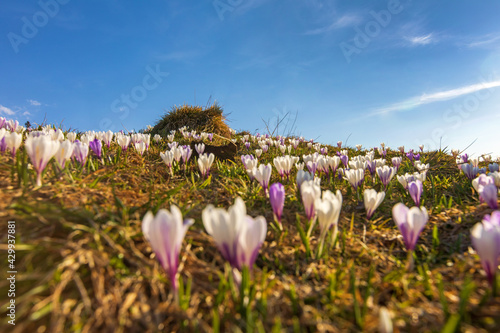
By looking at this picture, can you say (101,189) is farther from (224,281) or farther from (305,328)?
(305,328)

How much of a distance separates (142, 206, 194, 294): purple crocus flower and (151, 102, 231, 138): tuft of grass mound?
891cm

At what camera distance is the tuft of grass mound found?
33.3 feet

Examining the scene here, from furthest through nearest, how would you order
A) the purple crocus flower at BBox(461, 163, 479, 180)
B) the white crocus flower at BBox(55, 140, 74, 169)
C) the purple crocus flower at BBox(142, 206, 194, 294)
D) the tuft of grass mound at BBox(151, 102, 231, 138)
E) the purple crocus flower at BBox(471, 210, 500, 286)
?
the tuft of grass mound at BBox(151, 102, 231, 138) → the purple crocus flower at BBox(461, 163, 479, 180) → the white crocus flower at BBox(55, 140, 74, 169) → the purple crocus flower at BBox(471, 210, 500, 286) → the purple crocus flower at BBox(142, 206, 194, 294)

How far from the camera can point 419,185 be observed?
292 cm

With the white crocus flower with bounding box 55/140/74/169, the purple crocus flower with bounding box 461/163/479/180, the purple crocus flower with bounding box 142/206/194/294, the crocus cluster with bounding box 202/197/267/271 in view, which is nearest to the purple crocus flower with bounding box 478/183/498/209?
the purple crocus flower with bounding box 461/163/479/180

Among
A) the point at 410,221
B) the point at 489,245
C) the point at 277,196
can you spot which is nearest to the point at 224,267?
the point at 277,196

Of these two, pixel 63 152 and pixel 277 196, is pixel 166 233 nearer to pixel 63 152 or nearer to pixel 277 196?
pixel 277 196

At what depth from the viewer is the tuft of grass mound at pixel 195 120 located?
33.3ft

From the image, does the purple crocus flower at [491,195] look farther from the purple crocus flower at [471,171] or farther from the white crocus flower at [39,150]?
the white crocus flower at [39,150]

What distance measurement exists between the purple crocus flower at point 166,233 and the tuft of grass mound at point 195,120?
29.2 ft

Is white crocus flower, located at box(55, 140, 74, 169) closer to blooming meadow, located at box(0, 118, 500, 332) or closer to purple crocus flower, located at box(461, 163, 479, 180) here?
blooming meadow, located at box(0, 118, 500, 332)

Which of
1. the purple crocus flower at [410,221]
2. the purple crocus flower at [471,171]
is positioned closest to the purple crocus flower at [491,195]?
the purple crocus flower at [410,221]

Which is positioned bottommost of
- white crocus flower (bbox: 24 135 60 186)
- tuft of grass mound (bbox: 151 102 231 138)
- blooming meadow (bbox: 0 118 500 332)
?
blooming meadow (bbox: 0 118 500 332)

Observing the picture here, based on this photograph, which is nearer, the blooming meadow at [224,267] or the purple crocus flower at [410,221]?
the blooming meadow at [224,267]
